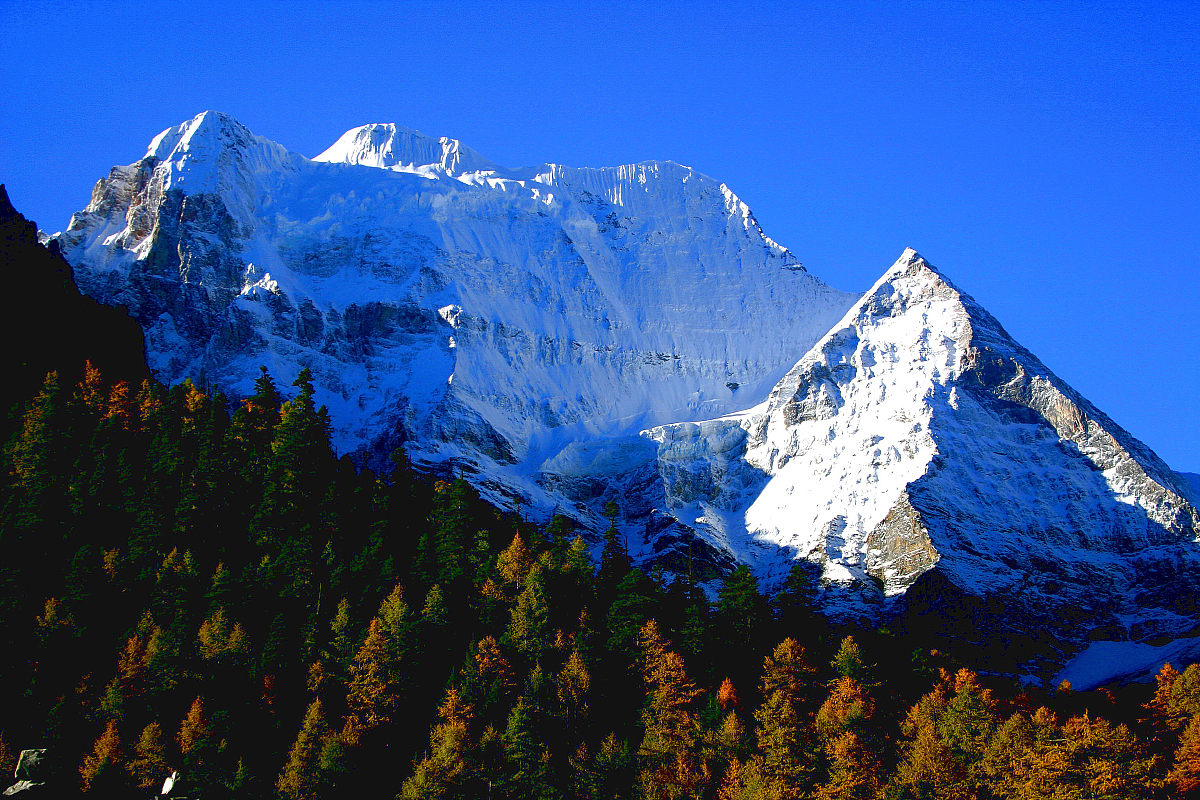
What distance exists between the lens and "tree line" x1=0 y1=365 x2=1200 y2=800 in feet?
251

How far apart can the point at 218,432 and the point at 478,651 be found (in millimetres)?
36891

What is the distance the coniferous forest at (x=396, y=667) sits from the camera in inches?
3009

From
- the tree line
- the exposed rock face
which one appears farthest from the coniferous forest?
the exposed rock face

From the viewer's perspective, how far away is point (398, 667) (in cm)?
8562

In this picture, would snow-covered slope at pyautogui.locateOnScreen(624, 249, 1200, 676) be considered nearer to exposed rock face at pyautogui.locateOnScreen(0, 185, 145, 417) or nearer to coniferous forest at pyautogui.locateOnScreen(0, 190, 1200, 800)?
coniferous forest at pyautogui.locateOnScreen(0, 190, 1200, 800)

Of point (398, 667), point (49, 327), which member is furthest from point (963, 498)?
point (49, 327)

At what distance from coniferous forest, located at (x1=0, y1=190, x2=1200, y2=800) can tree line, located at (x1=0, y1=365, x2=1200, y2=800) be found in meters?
0.23

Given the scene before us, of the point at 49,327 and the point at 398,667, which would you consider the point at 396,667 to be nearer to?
the point at 398,667

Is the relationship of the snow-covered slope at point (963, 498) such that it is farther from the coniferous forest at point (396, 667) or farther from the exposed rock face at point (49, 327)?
the exposed rock face at point (49, 327)

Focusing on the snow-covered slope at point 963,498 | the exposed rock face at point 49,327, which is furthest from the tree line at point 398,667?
the snow-covered slope at point 963,498

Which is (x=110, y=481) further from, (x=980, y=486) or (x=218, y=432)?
(x=980, y=486)

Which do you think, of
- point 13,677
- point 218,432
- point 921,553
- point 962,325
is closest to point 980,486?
point 921,553

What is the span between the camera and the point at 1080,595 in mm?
153125

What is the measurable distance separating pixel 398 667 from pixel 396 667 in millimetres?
184
